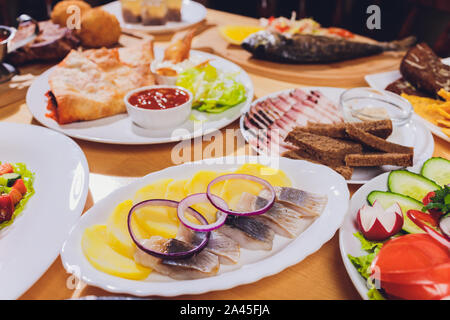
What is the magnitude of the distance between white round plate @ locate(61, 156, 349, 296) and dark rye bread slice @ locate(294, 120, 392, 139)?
0.35 meters

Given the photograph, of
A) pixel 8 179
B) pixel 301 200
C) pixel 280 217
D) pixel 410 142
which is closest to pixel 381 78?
pixel 410 142

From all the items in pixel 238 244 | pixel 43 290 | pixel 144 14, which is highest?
pixel 144 14

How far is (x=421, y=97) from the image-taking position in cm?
265

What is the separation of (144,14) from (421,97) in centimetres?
298

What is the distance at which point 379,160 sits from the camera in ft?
6.03

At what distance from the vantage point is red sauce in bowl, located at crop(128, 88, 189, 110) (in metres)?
2.22

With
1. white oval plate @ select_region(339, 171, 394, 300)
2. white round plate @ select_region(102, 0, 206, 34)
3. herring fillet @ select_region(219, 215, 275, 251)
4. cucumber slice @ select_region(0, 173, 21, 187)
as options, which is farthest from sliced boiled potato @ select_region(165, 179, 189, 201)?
white round plate @ select_region(102, 0, 206, 34)

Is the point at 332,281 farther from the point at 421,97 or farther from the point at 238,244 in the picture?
the point at 421,97

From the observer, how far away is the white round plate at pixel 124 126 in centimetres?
210

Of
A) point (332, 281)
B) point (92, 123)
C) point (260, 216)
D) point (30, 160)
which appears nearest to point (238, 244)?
point (260, 216)

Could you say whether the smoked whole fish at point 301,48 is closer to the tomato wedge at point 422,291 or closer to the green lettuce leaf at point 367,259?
the green lettuce leaf at point 367,259

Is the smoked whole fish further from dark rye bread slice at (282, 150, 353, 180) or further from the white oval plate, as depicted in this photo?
the white oval plate

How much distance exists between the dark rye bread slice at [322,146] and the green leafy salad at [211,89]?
26.1 inches

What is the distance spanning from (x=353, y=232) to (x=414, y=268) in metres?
0.31
